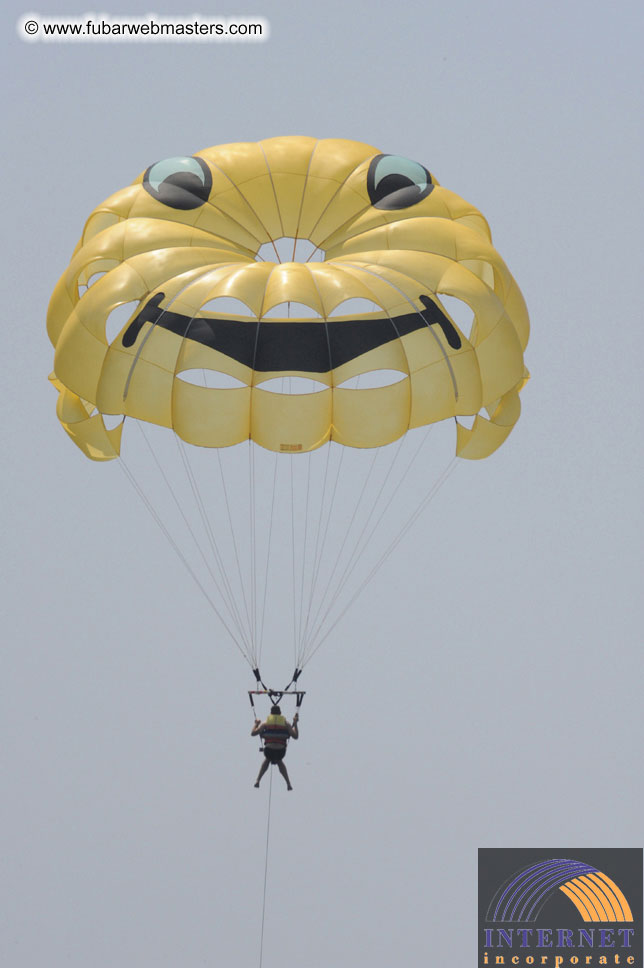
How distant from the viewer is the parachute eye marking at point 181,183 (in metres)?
25.5

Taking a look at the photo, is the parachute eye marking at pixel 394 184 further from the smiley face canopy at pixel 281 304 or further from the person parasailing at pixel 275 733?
the person parasailing at pixel 275 733

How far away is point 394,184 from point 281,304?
3174 mm

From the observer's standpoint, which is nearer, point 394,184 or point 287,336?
point 287,336

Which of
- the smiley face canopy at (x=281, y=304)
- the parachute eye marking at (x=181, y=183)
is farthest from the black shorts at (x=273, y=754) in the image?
the parachute eye marking at (x=181, y=183)

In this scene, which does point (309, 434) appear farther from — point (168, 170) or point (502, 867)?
point (502, 867)

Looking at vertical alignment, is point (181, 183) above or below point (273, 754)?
above

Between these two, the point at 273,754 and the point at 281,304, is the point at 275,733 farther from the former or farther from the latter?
the point at 281,304

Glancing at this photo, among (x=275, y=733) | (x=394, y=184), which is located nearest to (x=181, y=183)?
(x=394, y=184)

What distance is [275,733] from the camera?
80.0ft

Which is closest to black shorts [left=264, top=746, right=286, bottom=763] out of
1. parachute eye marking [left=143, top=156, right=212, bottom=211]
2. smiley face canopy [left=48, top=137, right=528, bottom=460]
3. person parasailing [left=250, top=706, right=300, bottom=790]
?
person parasailing [left=250, top=706, right=300, bottom=790]

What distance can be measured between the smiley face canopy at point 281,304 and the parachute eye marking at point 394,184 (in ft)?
0.10

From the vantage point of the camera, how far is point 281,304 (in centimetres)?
2356

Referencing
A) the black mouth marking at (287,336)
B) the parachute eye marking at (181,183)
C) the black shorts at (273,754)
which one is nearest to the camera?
the black mouth marking at (287,336)

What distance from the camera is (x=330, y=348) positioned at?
24156 millimetres
